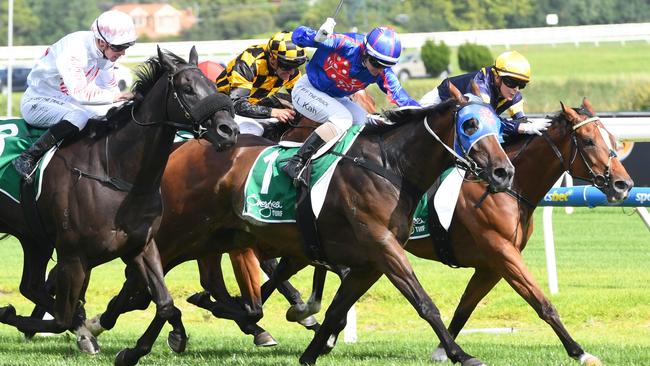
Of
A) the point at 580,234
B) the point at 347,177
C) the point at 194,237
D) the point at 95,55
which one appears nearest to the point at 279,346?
the point at 194,237

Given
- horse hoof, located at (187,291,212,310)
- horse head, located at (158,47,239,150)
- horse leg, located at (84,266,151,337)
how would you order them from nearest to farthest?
A: horse head, located at (158,47,239,150), horse leg, located at (84,266,151,337), horse hoof, located at (187,291,212,310)

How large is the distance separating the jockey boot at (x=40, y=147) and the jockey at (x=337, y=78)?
1.30 metres

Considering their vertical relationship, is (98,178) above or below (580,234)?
above

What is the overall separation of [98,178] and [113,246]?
403 millimetres

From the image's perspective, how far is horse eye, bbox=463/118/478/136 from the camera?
21.5 feet

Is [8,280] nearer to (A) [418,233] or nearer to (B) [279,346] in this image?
(B) [279,346]

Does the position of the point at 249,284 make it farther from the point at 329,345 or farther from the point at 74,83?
the point at 74,83

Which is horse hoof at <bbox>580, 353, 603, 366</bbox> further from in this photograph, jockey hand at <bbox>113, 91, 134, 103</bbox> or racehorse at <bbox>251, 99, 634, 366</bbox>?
jockey hand at <bbox>113, 91, 134, 103</bbox>

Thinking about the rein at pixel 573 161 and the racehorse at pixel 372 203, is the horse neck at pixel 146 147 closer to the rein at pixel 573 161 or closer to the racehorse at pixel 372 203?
the racehorse at pixel 372 203

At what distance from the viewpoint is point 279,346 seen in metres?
8.19

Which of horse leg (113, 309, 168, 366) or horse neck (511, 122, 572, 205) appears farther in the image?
horse neck (511, 122, 572, 205)

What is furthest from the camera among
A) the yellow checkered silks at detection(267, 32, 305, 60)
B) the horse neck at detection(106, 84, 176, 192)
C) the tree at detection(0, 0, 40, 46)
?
the tree at detection(0, 0, 40, 46)

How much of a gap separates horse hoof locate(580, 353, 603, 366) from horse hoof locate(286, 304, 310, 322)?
2.18 meters

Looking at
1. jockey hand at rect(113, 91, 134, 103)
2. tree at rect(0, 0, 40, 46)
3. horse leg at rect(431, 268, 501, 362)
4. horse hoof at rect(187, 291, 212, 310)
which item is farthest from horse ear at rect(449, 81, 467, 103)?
tree at rect(0, 0, 40, 46)
